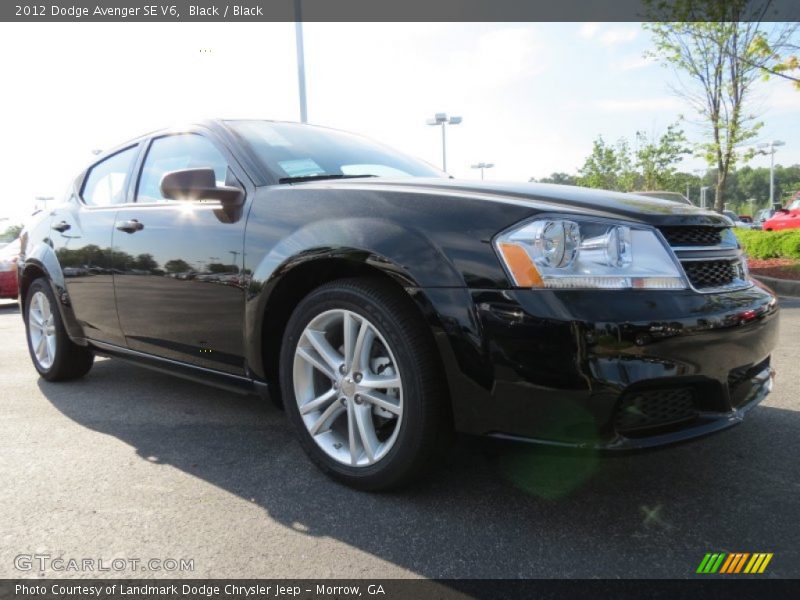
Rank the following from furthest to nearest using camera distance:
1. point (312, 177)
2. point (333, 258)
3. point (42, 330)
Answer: point (42, 330) → point (312, 177) → point (333, 258)

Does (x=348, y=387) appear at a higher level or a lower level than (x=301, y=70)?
lower

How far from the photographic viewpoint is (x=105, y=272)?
134 inches

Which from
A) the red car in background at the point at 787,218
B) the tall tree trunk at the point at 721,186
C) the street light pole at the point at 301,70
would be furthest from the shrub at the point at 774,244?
the street light pole at the point at 301,70

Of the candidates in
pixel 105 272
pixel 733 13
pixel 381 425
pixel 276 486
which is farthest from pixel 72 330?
pixel 733 13

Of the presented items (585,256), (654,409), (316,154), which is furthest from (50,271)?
(654,409)

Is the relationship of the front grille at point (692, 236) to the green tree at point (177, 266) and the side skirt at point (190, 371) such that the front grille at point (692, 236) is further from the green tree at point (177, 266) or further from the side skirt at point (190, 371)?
the green tree at point (177, 266)

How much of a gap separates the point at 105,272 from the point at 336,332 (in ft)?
5.60

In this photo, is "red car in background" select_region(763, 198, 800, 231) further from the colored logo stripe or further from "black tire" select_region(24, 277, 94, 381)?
"black tire" select_region(24, 277, 94, 381)

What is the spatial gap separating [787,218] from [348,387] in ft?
64.6

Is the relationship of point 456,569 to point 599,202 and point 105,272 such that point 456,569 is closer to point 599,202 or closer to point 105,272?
point 599,202

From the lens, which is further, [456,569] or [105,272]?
[105,272]

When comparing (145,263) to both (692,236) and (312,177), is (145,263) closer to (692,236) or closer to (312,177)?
(312,177)

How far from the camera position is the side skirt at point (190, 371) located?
2.68 m

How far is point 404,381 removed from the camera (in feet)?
6.91
